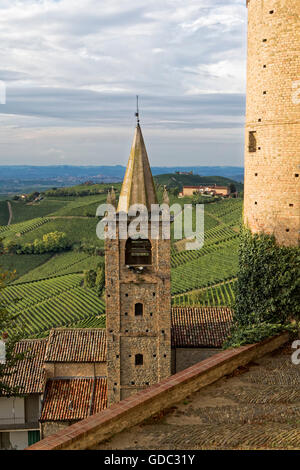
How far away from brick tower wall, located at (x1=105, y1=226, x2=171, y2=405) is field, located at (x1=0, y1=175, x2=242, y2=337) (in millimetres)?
4867

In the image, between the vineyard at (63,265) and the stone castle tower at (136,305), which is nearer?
the stone castle tower at (136,305)

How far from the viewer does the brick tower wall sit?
19.9 m

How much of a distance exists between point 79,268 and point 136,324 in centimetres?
4233

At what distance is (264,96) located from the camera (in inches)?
578

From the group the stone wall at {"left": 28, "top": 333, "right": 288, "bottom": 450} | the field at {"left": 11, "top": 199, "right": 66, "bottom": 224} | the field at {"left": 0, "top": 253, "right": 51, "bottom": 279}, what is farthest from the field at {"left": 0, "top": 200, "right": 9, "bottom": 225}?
the stone wall at {"left": 28, "top": 333, "right": 288, "bottom": 450}

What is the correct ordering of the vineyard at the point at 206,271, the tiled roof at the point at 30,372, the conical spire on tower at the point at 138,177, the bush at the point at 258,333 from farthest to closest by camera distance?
the vineyard at the point at 206,271
the tiled roof at the point at 30,372
the conical spire on tower at the point at 138,177
the bush at the point at 258,333

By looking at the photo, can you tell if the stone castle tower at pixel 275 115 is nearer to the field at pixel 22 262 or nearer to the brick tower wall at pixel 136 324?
the brick tower wall at pixel 136 324

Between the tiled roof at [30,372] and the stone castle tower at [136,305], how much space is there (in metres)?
3.62

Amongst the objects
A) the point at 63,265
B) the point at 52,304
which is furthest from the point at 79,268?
the point at 52,304

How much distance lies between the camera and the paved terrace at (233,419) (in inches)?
306

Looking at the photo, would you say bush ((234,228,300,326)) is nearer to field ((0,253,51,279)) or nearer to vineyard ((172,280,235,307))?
vineyard ((172,280,235,307))

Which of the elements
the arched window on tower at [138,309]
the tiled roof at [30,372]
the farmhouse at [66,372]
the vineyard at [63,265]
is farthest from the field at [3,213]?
the arched window on tower at [138,309]

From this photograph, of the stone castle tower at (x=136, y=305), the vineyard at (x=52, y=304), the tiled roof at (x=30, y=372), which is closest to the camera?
the stone castle tower at (x=136, y=305)

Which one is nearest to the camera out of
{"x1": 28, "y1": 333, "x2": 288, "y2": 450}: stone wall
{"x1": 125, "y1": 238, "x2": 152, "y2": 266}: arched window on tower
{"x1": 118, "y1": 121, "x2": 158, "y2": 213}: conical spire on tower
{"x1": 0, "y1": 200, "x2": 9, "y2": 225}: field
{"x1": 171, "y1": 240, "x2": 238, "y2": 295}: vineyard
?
A: {"x1": 28, "y1": 333, "x2": 288, "y2": 450}: stone wall
